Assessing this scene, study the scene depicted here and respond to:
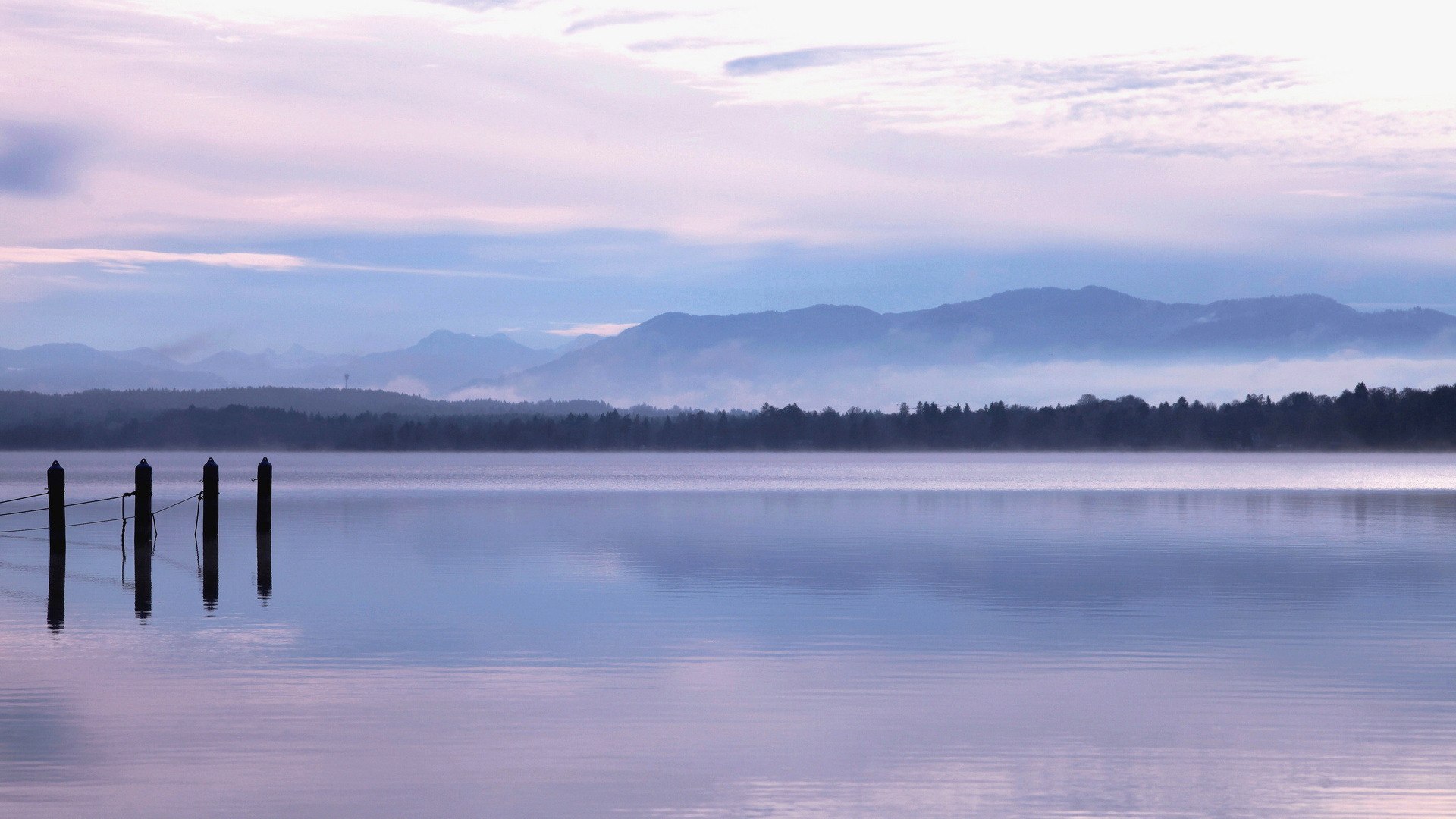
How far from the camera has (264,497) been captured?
38656mm

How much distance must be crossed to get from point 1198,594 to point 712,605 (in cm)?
907

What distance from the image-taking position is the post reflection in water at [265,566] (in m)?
27.7

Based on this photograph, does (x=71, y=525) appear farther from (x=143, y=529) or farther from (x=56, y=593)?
(x=56, y=593)

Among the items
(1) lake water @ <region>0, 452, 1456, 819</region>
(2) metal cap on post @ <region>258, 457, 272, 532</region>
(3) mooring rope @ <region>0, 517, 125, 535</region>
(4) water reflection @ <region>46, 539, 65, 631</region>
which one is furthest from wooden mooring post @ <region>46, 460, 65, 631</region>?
(3) mooring rope @ <region>0, 517, 125, 535</region>

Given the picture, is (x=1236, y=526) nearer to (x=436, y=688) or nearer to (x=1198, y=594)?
(x=1198, y=594)

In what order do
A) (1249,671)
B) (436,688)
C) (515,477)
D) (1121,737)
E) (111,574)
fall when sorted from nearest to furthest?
(1121,737)
(436,688)
(1249,671)
(111,574)
(515,477)

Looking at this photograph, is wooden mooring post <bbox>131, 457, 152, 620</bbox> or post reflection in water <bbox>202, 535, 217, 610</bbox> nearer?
post reflection in water <bbox>202, 535, 217, 610</bbox>

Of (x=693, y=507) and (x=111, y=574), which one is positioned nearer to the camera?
(x=111, y=574)

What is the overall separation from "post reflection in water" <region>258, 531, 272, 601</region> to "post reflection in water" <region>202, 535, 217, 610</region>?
0.85 metres

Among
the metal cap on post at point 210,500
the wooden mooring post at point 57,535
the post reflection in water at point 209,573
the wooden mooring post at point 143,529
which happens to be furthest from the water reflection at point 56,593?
the metal cap on post at point 210,500

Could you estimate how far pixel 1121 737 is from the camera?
14266 mm

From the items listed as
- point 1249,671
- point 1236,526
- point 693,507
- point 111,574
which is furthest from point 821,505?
point 1249,671

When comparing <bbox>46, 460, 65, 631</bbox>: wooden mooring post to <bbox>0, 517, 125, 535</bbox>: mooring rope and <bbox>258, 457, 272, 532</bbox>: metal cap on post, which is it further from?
<bbox>0, 517, 125, 535</bbox>: mooring rope

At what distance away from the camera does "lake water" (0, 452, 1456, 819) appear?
1230 centimetres
